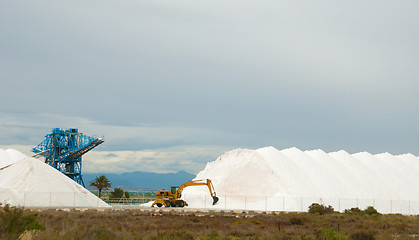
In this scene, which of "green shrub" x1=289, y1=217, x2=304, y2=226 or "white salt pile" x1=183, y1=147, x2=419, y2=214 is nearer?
"green shrub" x1=289, y1=217, x2=304, y2=226

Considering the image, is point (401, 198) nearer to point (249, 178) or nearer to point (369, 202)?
point (369, 202)

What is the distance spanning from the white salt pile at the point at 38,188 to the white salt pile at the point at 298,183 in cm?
1744

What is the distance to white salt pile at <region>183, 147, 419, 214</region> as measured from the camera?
208 ft

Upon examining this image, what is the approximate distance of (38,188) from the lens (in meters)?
52.3

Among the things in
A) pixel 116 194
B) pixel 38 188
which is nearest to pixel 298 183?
pixel 116 194

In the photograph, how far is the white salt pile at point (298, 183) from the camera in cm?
6338

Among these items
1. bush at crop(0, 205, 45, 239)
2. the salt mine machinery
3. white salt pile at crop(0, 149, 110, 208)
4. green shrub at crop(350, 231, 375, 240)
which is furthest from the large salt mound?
green shrub at crop(350, 231, 375, 240)

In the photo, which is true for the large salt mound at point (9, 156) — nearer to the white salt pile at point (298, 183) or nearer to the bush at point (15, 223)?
the white salt pile at point (298, 183)

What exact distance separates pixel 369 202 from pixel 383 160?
97.8ft

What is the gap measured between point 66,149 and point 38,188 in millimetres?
32813

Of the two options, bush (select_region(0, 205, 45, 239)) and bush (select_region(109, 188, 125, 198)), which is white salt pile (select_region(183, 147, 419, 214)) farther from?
bush (select_region(0, 205, 45, 239))

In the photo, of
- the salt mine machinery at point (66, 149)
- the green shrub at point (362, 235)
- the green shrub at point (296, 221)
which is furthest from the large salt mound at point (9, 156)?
the green shrub at point (362, 235)

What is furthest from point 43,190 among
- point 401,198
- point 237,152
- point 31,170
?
point 401,198

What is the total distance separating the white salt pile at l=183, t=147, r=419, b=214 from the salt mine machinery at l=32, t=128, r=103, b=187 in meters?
23.8
